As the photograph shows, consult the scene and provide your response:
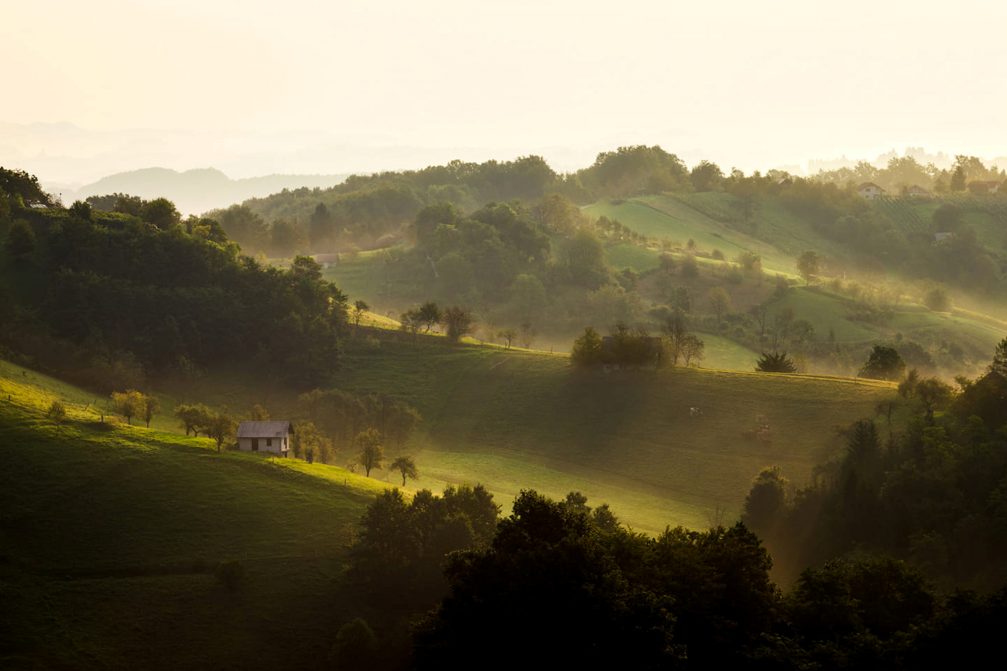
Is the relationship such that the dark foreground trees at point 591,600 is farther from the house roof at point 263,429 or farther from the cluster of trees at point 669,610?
the house roof at point 263,429

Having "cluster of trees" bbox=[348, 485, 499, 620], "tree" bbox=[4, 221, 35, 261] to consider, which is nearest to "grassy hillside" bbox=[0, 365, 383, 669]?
"cluster of trees" bbox=[348, 485, 499, 620]

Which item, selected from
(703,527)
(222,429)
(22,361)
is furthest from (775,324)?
(22,361)

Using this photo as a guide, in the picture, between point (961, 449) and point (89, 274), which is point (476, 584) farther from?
point (89, 274)

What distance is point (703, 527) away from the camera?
88875 millimetres

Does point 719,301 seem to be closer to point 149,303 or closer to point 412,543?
point 149,303

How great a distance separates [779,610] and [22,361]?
86851 mm

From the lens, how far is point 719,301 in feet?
581

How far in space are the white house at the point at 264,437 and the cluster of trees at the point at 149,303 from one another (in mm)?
28052

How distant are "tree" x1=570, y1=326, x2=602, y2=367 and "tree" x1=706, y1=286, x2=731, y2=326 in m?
56.2

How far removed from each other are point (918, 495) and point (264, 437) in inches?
2274

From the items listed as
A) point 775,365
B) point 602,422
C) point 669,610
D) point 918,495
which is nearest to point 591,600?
point 669,610

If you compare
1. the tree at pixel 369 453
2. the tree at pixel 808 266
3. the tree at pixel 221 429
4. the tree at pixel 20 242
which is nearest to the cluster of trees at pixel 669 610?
the tree at pixel 369 453

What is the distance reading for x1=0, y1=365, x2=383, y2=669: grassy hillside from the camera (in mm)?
64875

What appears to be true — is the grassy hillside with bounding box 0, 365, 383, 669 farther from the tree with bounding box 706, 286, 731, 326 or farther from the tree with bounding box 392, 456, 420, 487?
the tree with bounding box 706, 286, 731, 326
